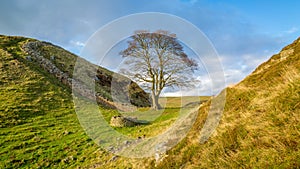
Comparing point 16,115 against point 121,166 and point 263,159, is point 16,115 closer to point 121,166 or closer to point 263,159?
point 121,166

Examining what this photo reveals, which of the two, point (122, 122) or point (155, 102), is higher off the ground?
point (155, 102)

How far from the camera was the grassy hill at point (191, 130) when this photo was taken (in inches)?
227

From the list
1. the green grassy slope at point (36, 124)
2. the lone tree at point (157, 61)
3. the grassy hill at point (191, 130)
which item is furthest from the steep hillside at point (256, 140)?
the lone tree at point (157, 61)

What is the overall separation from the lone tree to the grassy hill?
7.72 meters

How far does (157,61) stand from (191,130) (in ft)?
63.0

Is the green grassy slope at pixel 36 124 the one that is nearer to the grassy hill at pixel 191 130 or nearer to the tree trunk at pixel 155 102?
the grassy hill at pixel 191 130

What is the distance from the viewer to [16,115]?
21.8 meters

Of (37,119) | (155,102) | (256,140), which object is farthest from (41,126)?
(256,140)

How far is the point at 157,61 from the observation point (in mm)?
29219

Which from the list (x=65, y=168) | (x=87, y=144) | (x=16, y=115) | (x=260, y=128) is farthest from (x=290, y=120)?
(x=16, y=115)

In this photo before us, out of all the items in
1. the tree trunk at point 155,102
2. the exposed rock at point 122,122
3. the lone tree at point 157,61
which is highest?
the lone tree at point 157,61

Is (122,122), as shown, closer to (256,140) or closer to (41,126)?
(41,126)

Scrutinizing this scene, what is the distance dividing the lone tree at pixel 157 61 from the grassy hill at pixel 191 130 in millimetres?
7724

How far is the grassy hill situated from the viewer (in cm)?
577
